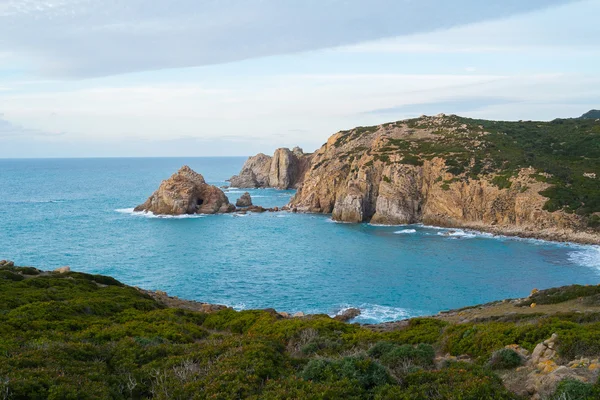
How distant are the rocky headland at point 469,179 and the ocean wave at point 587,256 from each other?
13.5 ft

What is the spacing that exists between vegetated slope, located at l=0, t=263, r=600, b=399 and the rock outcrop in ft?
236

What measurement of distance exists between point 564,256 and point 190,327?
51310 millimetres

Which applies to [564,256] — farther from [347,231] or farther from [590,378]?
[590,378]

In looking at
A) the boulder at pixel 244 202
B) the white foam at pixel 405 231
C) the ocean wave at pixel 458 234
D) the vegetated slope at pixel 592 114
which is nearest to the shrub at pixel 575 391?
the ocean wave at pixel 458 234

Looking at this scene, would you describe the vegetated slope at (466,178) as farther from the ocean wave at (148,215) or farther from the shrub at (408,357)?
the shrub at (408,357)

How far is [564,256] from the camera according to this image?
5531 cm

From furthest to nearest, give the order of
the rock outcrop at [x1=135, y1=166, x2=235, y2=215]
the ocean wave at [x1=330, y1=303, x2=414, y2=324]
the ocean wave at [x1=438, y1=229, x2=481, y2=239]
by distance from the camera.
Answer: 1. the rock outcrop at [x1=135, y1=166, x2=235, y2=215]
2. the ocean wave at [x1=438, y1=229, x2=481, y2=239]
3. the ocean wave at [x1=330, y1=303, x2=414, y2=324]

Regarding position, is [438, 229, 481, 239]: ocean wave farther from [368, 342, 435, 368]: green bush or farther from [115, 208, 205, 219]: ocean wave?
[368, 342, 435, 368]: green bush

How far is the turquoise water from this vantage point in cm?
4197

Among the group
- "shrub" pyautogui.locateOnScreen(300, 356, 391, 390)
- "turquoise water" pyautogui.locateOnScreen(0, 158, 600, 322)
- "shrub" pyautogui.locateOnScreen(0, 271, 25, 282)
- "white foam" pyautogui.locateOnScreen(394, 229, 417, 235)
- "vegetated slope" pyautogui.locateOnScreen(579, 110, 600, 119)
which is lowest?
"turquoise water" pyautogui.locateOnScreen(0, 158, 600, 322)

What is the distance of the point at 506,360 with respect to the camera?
13.3 m

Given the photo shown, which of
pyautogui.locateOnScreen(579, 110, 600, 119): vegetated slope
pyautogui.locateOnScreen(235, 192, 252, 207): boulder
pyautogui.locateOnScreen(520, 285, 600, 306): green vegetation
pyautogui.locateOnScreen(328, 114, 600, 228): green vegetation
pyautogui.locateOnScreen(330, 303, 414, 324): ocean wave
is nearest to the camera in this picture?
pyautogui.locateOnScreen(520, 285, 600, 306): green vegetation

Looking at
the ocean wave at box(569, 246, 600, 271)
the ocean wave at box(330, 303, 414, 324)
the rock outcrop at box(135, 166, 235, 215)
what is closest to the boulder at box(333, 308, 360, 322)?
the ocean wave at box(330, 303, 414, 324)

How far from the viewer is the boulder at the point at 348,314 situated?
35031 mm
